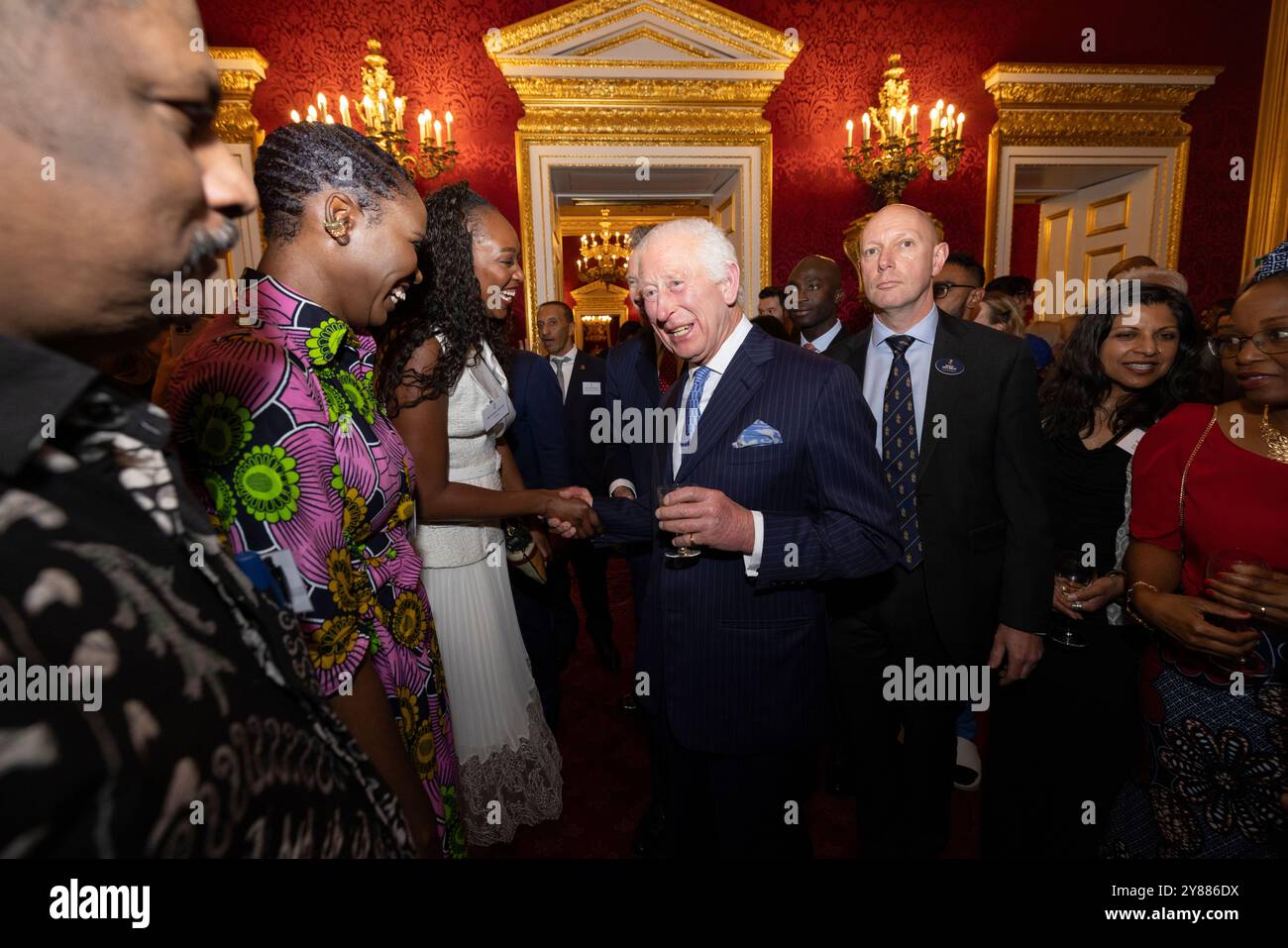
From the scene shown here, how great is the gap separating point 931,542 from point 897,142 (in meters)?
5.52

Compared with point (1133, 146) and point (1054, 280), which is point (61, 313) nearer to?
point (1133, 146)

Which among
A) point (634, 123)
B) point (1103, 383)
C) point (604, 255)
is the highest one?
point (604, 255)

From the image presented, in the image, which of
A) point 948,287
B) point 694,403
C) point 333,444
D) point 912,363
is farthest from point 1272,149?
point 333,444

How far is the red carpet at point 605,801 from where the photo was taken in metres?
2.47

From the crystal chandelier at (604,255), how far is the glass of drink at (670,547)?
11.4 m

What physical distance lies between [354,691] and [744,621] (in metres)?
0.94

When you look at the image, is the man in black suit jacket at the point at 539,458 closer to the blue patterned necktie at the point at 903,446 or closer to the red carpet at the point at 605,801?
the red carpet at the point at 605,801

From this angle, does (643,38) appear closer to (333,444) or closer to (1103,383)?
(1103,383)

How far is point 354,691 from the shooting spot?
110cm

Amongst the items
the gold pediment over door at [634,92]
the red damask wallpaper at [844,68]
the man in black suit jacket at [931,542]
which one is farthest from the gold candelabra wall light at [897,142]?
the man in black suit jacket at [931,542]

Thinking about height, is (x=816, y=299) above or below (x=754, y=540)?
above

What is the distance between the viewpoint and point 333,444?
1.11 m

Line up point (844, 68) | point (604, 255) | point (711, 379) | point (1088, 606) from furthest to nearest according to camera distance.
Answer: point (604, 255) → point (844, 68) → point (1088, 606) → point (711, 379)
